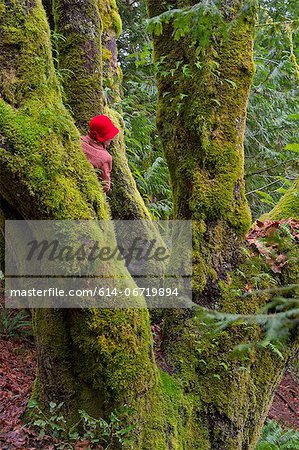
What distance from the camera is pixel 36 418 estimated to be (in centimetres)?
372

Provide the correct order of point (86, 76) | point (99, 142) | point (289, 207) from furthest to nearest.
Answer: point (86, 76) < point (289, 207) < point (99, 142)

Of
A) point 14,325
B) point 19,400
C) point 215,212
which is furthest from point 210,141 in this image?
point 14,325

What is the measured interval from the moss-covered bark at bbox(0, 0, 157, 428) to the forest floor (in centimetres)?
33

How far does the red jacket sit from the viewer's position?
4.25 metres

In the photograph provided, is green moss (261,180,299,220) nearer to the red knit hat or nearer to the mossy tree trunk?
the mossy tree trunk

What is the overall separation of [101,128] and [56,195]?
47.4 inches

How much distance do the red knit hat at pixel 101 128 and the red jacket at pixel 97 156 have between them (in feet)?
0.22

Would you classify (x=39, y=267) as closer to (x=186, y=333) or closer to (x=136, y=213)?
(x=186, y=333)

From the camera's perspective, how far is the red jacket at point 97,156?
4.25 m

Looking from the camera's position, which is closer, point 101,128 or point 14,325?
point 101,128

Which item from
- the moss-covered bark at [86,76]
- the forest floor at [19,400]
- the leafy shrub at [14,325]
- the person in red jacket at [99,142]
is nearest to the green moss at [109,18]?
the moss-covered bark at [86,76]

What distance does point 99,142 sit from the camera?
435 centimetres

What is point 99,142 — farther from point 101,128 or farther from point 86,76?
point 86,76

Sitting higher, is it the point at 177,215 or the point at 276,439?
the point at 177,215
